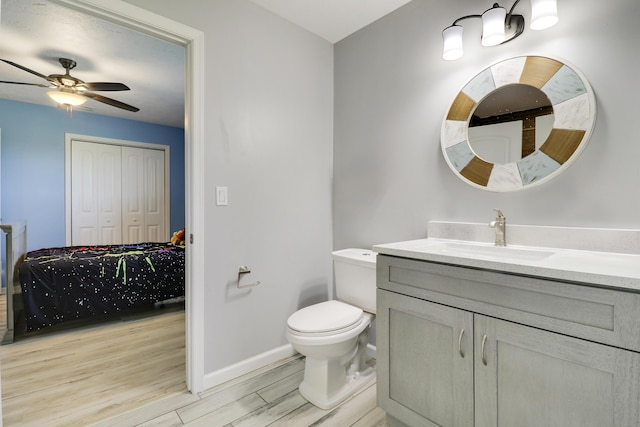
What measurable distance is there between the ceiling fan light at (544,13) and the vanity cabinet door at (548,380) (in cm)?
123

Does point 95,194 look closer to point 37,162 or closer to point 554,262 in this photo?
point 37,162

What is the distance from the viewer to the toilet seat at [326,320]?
5.06ft

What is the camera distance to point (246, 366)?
192 centimetres

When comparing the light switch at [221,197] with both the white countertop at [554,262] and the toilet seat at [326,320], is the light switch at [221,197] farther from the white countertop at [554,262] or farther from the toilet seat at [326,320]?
the white countertop at [554,262]

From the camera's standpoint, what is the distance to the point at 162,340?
2.41 metres

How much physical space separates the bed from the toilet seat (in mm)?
1943

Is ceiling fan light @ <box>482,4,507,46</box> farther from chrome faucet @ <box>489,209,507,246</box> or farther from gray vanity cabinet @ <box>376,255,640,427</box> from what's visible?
gray vanity cabinet @ <box>376,255,640,427</box>

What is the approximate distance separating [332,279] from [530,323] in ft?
5.13

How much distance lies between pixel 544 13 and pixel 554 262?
40.8 inches

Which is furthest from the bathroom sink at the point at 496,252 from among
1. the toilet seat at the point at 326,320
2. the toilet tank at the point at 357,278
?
the toilet seat at the point at 326,320

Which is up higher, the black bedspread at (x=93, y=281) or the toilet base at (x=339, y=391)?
the black bedspread at (x=93, y=281)

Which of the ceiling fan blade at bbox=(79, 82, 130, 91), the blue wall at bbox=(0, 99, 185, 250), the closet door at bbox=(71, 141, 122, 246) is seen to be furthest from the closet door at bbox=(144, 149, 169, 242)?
the ceiling fan blade at bbox=(79, 82, 130, 91)

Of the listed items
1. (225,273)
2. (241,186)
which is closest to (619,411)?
(225,273)

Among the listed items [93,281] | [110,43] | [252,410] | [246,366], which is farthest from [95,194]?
[252,410]
